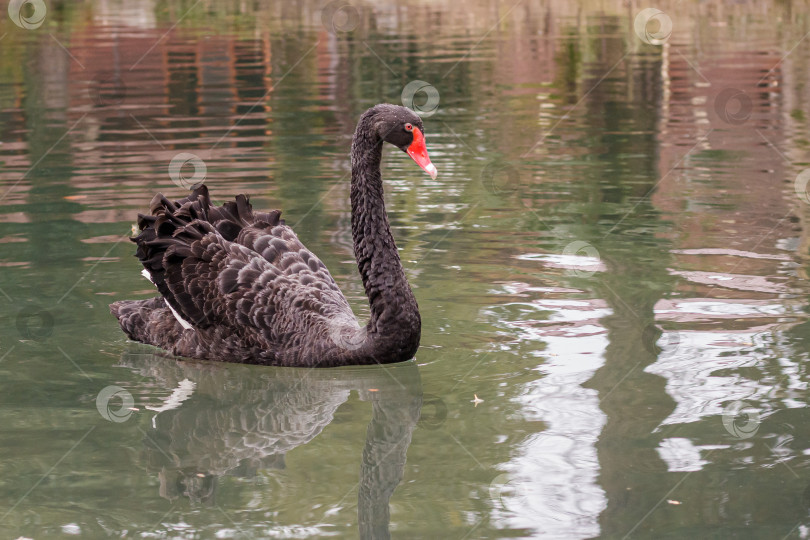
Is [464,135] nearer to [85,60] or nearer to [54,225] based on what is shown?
[54,225]

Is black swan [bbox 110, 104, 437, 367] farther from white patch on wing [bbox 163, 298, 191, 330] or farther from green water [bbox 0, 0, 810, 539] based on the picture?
green water [bbox 0, 0, 810, 539]

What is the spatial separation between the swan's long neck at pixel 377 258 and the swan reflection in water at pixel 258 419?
277 mm

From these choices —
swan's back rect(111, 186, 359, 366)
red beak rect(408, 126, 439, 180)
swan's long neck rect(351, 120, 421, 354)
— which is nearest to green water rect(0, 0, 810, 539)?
swan's back rect(111, 186, 359, 366)

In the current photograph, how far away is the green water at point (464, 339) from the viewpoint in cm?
479

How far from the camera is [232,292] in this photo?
653 centimetres

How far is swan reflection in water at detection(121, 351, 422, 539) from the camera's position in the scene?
16.6 ft

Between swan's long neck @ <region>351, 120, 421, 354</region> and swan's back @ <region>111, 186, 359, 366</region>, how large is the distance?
0.85 ft

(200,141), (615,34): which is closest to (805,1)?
(615,34)

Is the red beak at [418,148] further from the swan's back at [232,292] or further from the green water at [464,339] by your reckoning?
the green water at [464,339]

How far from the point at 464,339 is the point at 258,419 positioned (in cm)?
152

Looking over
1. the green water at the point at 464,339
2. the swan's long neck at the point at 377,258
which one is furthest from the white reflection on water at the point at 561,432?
the swan's long neck at the point at 377,258

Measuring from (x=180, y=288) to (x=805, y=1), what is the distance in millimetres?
26069

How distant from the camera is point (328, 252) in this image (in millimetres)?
8805

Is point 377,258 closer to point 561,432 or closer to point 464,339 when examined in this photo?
point 464,339
